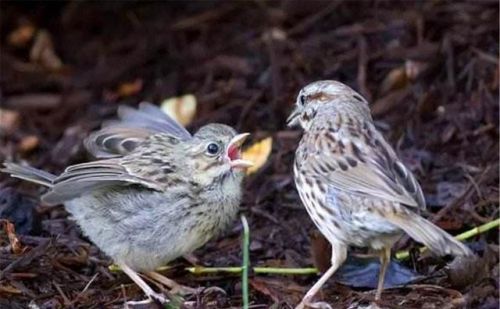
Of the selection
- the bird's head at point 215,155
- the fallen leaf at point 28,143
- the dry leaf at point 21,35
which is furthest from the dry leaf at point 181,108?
the bird's head at point 215,155

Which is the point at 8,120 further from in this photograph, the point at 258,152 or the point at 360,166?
the point at 360,166

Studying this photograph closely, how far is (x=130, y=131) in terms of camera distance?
242 inches

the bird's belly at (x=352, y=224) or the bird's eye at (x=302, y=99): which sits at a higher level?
the bird's eye at (x=302, y=99)

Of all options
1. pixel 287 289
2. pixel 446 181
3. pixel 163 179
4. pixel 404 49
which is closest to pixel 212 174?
pixel 163 179

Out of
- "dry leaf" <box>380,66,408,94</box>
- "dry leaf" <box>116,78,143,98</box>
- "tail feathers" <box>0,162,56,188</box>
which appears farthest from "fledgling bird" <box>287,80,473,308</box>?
"dry leaf" <box>116,78,143,98</box>

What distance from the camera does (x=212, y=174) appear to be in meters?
5.37

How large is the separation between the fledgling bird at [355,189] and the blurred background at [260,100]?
0.34 meters

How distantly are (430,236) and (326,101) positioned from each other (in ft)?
3.30

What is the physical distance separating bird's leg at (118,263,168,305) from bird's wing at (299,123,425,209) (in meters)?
0.77

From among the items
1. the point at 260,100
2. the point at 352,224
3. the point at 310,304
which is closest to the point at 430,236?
the point at 352,224

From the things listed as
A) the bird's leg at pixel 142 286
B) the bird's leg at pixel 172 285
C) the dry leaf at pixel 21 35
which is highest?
the dry leaf at pixel 21 35

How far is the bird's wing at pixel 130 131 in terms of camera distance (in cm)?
599

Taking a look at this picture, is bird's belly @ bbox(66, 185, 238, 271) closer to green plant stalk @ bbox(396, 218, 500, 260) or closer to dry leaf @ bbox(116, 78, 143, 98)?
green plant stalk @ bbox(396, 218, 500, 260)

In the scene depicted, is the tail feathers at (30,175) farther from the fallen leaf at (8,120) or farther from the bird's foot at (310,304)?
the fallen leaf at (8,120)
